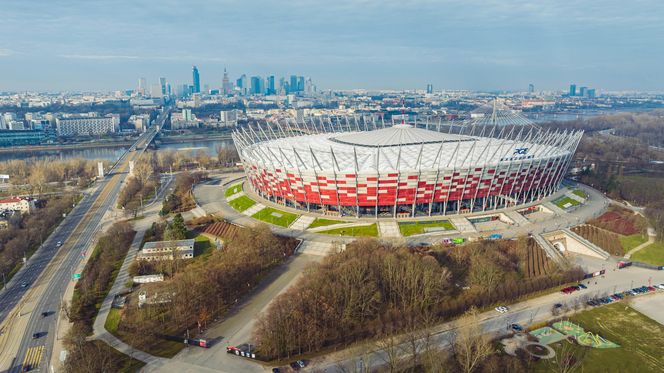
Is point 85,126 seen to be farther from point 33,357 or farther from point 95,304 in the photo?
point 33,357

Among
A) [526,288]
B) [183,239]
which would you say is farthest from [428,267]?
[183,239]

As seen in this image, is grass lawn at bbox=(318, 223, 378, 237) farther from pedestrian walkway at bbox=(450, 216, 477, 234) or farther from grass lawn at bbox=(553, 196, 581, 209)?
grass lawn at bbox=(553, 196, 581, 209)

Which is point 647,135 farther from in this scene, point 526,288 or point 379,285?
point 379,285

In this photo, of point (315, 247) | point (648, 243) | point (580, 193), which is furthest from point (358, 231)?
point (580, 193)

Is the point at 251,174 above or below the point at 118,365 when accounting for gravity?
above

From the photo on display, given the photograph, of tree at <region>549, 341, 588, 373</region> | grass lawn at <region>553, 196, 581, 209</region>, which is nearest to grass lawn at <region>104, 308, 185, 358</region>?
tree at <region>549, 341, 588, 373</region>
